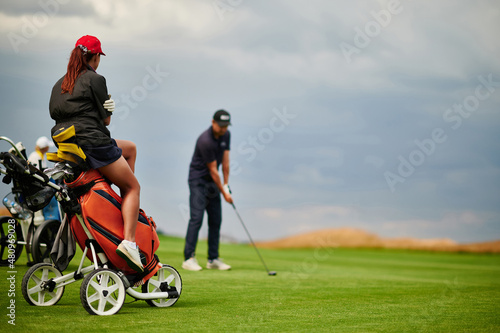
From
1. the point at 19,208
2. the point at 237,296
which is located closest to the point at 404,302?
the point at 237,296

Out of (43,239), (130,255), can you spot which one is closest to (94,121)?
(130,255)

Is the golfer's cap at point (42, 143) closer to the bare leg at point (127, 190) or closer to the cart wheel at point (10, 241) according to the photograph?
the cart wheel at point (10, 241)

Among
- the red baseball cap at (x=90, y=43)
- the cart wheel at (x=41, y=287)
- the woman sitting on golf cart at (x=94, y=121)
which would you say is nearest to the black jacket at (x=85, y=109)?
the woman sitting on golf cart at (x=94, y=121)

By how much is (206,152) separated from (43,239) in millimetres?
2539

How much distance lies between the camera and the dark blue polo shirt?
8.43 meters

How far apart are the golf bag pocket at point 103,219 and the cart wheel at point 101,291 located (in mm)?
195

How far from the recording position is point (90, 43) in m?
4.43

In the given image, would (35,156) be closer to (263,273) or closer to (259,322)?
(263,273)

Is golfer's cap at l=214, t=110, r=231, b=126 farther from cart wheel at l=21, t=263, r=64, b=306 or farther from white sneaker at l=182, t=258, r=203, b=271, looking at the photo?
cart wheel at l=21, t=263, r=64, b=306

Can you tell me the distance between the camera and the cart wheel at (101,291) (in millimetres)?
4113

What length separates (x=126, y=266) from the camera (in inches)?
178

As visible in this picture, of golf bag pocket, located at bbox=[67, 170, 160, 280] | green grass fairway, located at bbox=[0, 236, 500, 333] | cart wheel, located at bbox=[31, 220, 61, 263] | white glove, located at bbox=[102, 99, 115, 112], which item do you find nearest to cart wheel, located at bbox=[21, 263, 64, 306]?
green grass fairway, located at bbox=[0, 236, 500, 333]

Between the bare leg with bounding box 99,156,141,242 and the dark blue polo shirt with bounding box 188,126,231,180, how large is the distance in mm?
3939

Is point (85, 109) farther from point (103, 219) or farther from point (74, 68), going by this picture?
point (103, 219)
